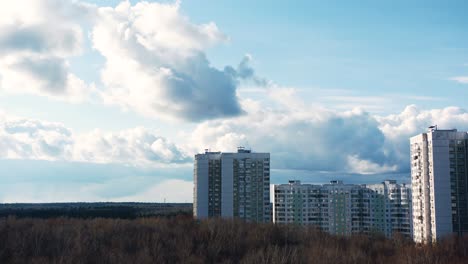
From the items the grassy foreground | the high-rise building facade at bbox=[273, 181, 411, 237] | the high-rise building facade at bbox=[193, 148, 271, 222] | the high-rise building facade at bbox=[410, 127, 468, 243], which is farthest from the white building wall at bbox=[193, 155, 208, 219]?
the grassy foreground

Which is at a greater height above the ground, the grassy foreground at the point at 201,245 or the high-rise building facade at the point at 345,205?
the grassy foreground at the point at 201,245

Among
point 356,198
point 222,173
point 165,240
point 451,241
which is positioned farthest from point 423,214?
point 165,240

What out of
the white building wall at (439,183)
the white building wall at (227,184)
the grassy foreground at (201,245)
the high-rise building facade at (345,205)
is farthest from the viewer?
the high-rise building facade at (345,205)

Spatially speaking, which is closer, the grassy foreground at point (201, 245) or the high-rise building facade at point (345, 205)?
the grassy foreground at point (201, 245)

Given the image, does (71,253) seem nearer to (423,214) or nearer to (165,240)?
(165,240)

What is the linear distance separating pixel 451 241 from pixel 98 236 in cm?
916

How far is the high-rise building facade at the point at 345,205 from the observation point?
66812 mm

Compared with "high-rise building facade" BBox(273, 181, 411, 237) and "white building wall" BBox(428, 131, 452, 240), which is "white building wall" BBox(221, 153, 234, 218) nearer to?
"high-rise building facade" BBox(273, 181, 411, 237)

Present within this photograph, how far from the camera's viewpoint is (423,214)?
1935 inches

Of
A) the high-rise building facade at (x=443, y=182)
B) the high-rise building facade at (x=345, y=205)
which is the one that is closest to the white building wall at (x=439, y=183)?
the high-rise building facade at (x=443, y=182)

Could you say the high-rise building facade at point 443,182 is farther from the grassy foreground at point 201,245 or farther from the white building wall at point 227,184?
the grassy foreground at point 201,245

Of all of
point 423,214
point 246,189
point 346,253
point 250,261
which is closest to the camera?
point 250,261

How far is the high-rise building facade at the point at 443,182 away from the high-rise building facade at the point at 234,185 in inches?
830

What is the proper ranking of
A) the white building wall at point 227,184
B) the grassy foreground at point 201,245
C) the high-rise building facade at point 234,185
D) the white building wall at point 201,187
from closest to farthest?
the grassy foreground at point 201,245 < the white building wall at point 227,184 < the high-rise building facade at point 234,185 < the white building wall at point 201,187
